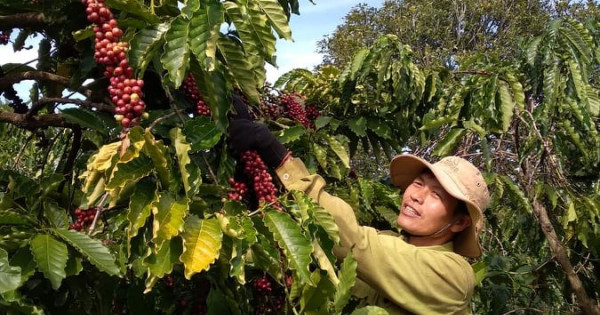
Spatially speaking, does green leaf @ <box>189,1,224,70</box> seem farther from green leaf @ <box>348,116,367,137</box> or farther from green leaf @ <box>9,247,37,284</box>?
green leaf @ <box>348,116,367,137</box>

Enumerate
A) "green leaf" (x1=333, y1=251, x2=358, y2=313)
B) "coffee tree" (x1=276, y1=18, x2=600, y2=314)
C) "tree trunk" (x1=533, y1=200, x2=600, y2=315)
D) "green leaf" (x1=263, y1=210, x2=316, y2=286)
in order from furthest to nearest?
"tree trunk" (x1=533, y1=200, x2=600, y2=315)
"coffee tree" (x1=276, y1=18, x2=600, y2=314)
"green leaf" (x1=333, y1=251, x2=358, y2=313)
"green leaf" (x1=263, y1=210, x2=316, y2=286)

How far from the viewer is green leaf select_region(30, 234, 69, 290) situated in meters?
1.28

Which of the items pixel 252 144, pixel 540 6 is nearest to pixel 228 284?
pixel 252 144

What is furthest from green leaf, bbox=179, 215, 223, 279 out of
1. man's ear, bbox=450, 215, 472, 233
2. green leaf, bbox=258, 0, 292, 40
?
man's ear, bbox=450, 215, 472, 233

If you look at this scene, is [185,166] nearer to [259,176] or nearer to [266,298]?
[259,176]

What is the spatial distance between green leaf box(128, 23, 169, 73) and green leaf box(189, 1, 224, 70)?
0.39 feet

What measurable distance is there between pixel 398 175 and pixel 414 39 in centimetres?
994

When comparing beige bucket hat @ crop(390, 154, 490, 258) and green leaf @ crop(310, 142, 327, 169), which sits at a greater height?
beige bucket hat @ crop(390, 154, 490, 258)

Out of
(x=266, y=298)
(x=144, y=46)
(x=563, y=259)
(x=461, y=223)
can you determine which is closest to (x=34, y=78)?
(x=144, y=46)

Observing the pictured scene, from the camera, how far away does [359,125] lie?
2.59 meters

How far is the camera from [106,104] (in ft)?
5.70

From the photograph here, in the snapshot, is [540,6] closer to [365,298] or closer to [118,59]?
[365,298]

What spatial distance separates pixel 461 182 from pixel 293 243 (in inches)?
32.8

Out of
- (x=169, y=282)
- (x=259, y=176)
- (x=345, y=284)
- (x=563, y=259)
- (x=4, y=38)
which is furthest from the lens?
(x=563, y=259)
